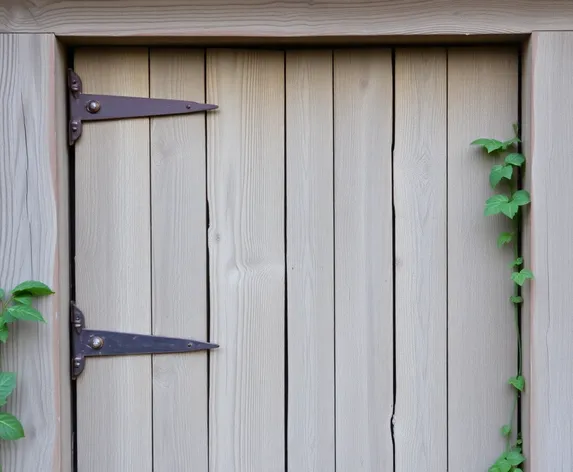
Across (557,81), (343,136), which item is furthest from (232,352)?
→ (557,81)

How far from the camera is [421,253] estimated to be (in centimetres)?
164

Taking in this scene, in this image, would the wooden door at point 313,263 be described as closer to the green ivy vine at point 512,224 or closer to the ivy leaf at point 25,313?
the green ivy vine at point 512,224

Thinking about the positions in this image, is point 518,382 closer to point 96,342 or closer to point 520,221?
point 520,221

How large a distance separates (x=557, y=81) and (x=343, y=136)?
48 cm

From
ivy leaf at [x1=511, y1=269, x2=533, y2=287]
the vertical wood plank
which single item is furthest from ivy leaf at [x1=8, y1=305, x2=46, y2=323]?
ivy leaf at [x1=511, y1=269, x2=533, y2=287]

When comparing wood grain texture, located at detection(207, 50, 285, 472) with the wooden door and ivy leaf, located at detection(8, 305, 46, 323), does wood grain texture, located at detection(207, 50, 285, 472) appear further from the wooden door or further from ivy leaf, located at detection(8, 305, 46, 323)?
ivy leaf, located at detection(8, 305, 46, 323)

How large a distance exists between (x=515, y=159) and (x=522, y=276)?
261mm

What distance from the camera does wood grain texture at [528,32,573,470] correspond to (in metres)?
1.54

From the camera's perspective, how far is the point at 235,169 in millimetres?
1643

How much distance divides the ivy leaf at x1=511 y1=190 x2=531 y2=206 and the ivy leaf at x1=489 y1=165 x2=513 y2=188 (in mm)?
40

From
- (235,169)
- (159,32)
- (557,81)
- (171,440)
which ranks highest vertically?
(159,32)

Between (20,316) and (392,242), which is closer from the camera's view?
(20,316)

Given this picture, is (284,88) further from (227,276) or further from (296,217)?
(227,276)

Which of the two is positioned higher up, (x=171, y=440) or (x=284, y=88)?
(x=284, y=88)
